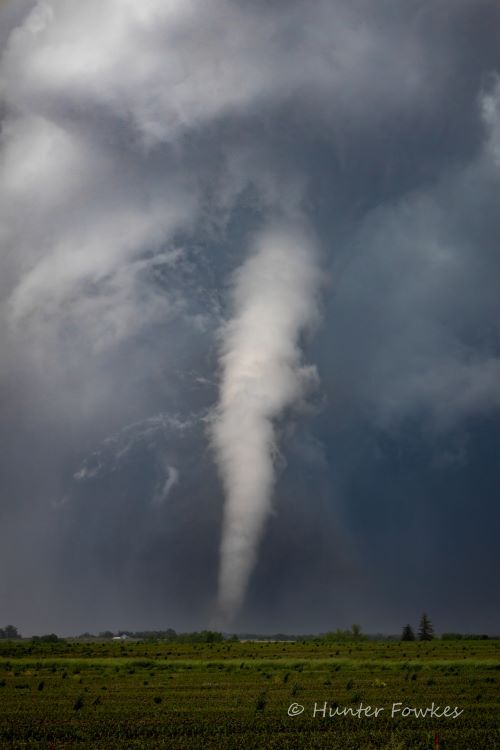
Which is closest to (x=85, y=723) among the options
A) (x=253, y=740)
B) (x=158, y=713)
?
(x=158, y=713)

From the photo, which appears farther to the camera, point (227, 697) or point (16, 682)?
point (16, 682)

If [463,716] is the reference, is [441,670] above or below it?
above

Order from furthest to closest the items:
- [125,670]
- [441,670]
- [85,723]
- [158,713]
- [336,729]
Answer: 1. [125,670]
2. [441,670]
3. [158,713]
4. [85,723]
5. [336,729]

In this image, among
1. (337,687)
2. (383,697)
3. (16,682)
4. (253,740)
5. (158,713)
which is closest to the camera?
(253,740)

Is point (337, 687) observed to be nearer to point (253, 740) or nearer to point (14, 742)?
point (253, 740)

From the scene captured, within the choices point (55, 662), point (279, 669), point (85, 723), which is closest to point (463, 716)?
point (85, 723)

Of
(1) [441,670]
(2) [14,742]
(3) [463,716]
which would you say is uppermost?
(1) [441,670]
